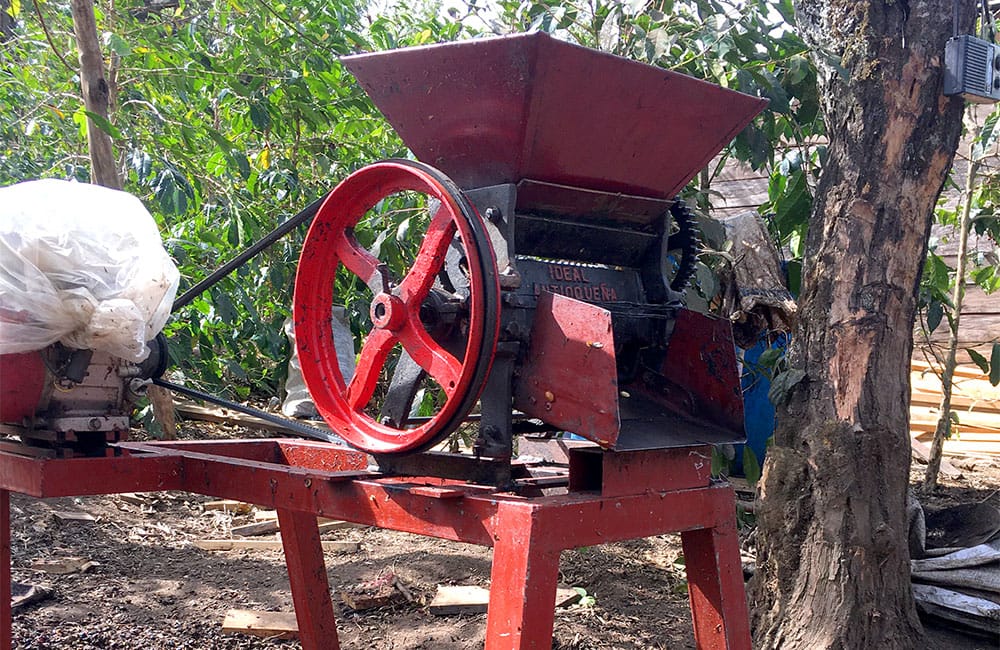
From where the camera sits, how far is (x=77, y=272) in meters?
2.21

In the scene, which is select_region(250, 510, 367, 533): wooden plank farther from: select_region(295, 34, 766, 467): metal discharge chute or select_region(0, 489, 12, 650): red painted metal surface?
select_region(295, 34, 766, 467): metal discharge chute

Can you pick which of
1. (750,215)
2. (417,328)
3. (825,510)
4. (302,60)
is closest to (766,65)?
(750,215)

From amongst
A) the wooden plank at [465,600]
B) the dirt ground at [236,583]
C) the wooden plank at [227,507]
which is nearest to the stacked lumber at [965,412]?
the dirt ground at [236,583]

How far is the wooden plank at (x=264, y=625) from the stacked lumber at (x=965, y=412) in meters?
4.65

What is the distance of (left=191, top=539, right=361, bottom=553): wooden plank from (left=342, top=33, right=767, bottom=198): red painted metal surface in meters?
2.75

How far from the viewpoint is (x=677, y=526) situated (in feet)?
6.41

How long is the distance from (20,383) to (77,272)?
0.33 meters

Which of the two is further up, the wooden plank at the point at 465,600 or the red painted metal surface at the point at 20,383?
the red painted metal surface at the point at 20,383

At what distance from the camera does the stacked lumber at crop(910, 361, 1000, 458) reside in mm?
6105

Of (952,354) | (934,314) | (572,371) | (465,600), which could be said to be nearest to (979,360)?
(952,354)

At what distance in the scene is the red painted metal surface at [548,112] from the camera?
1865mm

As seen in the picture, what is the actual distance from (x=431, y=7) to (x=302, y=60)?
4.76 meters

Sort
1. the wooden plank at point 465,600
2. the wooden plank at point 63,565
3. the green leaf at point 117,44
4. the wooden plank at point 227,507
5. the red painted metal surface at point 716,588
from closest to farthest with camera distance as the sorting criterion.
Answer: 1. the red painted metal surface at point 716,588
2. the wooden plank at point 465,600
3. the wooden plank at point 63,565
4. the green leaf at point 117,44
5. the wooden plank at point 227,507

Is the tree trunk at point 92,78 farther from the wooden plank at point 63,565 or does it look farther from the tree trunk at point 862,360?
the tree trunk at point 862,360
